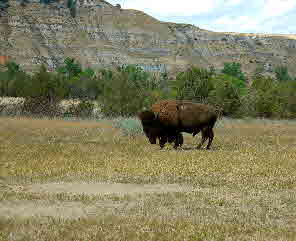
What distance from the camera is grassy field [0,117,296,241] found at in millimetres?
7492

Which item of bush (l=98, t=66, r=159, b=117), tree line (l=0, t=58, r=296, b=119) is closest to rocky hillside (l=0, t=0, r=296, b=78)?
tree line (l=0, t=58, r=296, b=119)

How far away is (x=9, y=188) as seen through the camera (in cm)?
1090

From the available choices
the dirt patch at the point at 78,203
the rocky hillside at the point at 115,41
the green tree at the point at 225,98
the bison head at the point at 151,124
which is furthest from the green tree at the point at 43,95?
the rocky hillside at the point at 115,41

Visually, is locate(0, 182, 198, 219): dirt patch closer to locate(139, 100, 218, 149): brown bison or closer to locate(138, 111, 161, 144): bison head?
locate(138, 111, 161, 144): bison head

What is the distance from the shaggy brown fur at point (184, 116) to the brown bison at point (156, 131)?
0.52ft

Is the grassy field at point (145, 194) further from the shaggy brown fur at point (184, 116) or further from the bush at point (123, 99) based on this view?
the bush at point (123, 99)

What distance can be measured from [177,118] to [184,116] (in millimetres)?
294

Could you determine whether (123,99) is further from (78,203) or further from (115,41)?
(115,41)

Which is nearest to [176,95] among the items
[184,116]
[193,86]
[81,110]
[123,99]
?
[193,86]

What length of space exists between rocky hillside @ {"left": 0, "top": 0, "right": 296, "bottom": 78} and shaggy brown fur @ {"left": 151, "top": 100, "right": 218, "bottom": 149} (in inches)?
4803

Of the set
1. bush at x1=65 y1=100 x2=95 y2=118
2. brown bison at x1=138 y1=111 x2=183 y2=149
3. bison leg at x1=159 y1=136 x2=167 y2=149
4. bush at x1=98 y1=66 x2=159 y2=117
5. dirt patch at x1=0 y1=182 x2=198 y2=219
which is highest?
dirt patch at x1=0 y1=182 x2=198 y2=219

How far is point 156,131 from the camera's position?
2000cm

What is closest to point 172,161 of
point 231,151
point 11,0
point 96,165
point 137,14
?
point 96,165

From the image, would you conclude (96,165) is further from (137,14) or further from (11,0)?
(137,14)
